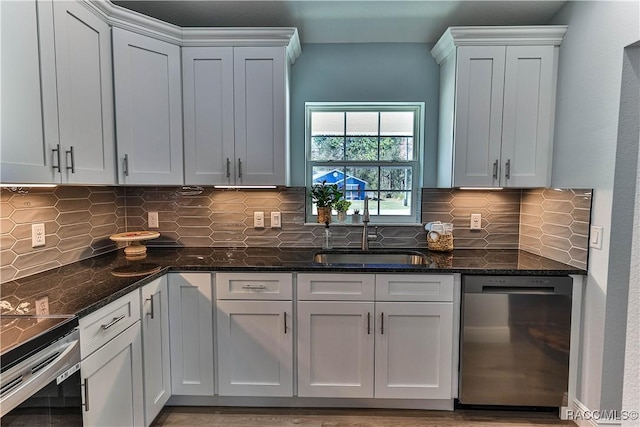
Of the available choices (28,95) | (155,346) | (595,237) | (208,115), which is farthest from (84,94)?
(595,237)

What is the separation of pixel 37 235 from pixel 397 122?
8.13 feet

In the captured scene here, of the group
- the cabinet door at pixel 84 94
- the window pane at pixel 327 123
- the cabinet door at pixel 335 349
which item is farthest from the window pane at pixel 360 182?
the cabinet door at pixel 84 94

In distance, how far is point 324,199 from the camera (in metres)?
2.46

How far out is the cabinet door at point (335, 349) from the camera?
198cm

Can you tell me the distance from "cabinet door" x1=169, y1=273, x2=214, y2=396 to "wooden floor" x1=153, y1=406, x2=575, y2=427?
0.16m

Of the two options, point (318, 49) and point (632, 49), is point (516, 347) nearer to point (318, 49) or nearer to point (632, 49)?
point (632, 49)

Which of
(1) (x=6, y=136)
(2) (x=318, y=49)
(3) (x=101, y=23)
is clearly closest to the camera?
(1) (x=6, y=136)

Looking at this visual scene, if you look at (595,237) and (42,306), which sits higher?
(595,237)

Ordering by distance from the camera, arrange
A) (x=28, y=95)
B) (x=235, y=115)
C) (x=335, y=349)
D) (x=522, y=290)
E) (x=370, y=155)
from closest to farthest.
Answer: (x=28, y=95) < (x=522, y=290) < (x=335, y=349) < (x=235, y=115) < (x=370, y=155)

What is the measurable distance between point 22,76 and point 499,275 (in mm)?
2551

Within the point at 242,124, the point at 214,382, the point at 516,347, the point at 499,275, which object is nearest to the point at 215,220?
the point at 242,124

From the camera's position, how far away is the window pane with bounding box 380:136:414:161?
104 inches

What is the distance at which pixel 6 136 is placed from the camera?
4.30 feet

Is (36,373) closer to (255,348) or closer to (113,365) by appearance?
(113,365)
